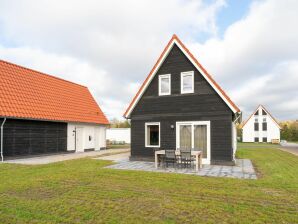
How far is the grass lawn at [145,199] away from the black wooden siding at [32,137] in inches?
259

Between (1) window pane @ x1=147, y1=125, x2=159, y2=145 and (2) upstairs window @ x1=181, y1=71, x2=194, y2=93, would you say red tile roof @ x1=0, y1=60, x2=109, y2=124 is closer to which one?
(1) window pane @ x1=147, y1=125, x2=159, y2=145

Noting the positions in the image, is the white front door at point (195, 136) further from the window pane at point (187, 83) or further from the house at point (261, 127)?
the house at point (261, 127)

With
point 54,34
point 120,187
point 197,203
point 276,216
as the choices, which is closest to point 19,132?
point 54,34

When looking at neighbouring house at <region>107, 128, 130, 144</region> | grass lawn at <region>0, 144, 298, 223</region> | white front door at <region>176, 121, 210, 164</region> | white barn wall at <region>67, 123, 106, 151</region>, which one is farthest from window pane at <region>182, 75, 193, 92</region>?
neighbouring house at <region>107, 128, 130, 144</region>

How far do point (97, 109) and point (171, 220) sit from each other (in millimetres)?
21963

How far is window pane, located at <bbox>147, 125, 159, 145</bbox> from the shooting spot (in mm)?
14695

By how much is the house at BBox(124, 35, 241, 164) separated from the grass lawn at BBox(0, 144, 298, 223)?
384 centimetres

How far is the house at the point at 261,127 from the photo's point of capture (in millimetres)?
52344

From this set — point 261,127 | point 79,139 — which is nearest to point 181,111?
point 79,139

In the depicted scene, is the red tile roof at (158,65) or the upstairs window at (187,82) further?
the upstairs window at (187,82)

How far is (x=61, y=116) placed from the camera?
19422 mm

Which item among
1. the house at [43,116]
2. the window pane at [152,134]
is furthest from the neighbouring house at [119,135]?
the window pane at [152,134]

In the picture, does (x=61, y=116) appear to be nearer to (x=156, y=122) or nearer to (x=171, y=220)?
(x=156, y=122)

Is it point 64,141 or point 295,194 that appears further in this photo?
point 64,141
